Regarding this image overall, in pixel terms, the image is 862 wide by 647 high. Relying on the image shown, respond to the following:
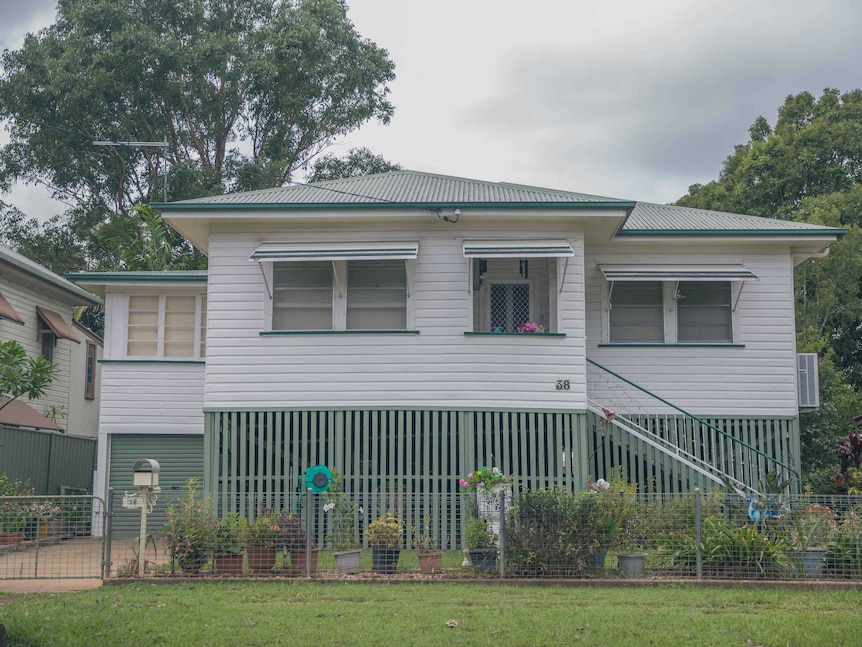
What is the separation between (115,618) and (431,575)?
3.94 metres

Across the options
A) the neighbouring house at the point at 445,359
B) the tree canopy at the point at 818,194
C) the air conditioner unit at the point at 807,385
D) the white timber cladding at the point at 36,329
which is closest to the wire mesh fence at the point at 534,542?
the neighbouring house at the point at 445,359

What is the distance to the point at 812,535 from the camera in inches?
469

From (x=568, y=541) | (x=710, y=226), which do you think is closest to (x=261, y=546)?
(x=568, y=541)

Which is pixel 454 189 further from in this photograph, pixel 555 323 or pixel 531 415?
pixel 531 415

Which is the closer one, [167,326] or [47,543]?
[47,543]

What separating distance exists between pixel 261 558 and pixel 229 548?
41 centimetres

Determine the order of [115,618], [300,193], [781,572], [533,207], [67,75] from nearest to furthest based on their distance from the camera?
1. [115,618]
2. [781,572]
3. [533,207]
4. [300,193]
5. [67,75]

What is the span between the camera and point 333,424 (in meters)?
15.9

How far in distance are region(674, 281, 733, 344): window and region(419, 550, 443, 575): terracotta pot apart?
24.3 ft

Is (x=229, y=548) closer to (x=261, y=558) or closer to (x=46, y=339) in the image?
(x=261, y=558)

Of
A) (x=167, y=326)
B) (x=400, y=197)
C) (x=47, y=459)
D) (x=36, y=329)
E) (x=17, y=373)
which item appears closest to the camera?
(x=400, y=197)

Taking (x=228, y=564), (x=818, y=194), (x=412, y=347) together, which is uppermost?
(x=818, y=194)

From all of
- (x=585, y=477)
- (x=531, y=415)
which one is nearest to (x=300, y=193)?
(x=531, y=415)

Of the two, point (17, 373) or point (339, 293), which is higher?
point (339, 293)
